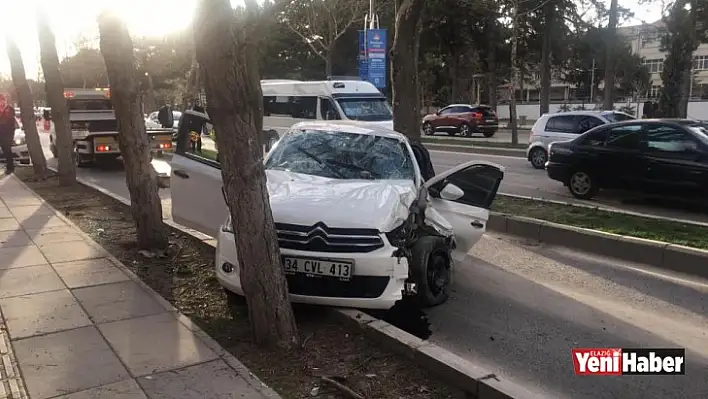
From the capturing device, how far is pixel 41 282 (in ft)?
20.4

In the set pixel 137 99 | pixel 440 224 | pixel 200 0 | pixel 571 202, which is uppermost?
pixel 200 0

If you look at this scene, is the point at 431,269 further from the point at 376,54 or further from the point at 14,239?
the point at 376,54

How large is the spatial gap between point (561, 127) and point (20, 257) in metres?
13.6

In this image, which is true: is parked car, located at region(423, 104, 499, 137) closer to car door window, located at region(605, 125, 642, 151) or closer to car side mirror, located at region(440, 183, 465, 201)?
car door window, located at region(605, 125, 642, 151)

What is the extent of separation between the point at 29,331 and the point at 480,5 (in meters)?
33.2

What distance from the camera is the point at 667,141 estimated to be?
1027 cm

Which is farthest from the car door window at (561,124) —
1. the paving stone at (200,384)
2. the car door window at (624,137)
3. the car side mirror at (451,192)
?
the paving stone at (200,384)

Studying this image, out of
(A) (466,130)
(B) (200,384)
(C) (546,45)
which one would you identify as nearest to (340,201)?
(B) (200,384)

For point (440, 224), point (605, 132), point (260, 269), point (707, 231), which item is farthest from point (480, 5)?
point (260, 269)

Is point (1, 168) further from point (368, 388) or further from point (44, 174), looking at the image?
point (368, 388)

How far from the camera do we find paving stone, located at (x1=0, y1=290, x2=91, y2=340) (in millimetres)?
4934

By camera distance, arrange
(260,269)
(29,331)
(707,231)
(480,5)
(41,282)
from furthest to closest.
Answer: (480,5), (707,231), (41,282), (29,331), (260,269)

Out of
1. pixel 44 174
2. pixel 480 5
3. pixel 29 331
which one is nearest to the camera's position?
pixel 29 331

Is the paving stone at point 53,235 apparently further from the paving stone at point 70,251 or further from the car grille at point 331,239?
the car grille at point 331,239
